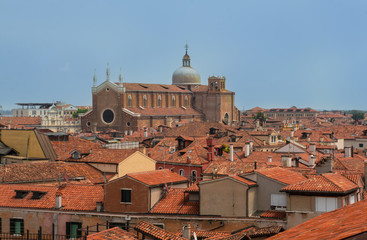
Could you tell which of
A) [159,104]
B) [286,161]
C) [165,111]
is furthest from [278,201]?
[159,104]

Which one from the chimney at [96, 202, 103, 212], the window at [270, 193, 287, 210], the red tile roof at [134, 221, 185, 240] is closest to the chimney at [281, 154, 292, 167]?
the window at [270, 193, 287, 210]

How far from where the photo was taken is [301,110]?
183 m

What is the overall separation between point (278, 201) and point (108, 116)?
8282 cm

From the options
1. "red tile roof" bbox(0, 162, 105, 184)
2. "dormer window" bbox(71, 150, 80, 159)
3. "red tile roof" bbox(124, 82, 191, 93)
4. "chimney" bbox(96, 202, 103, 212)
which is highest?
"red tile roof" bbox(124, 82, 191, 93)

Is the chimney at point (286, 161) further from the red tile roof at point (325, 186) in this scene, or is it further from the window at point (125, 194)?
the red tile roof at point (325, 186)

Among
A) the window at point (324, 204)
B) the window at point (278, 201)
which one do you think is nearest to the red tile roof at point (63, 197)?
the window at point (278, 201)

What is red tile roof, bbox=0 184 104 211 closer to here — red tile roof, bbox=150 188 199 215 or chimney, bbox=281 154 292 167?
red tile roof, bbox=150 188 199 215

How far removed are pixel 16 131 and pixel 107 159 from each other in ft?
23.2

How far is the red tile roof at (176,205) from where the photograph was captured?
1897cm

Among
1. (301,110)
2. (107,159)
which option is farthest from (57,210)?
(301,110)

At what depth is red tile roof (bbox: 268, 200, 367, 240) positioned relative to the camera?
17.1 ft

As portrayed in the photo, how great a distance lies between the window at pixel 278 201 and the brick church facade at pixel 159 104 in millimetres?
73839

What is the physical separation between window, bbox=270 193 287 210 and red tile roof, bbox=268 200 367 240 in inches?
437

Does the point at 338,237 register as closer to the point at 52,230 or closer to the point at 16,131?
the point at 52,230
